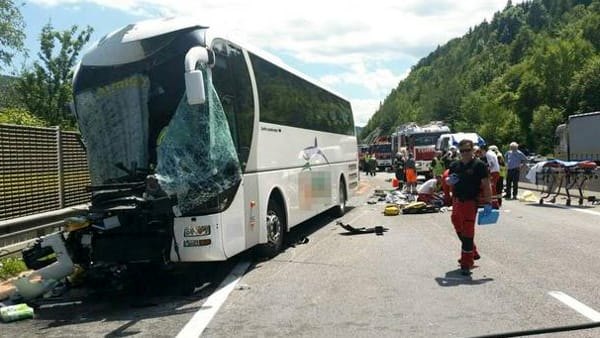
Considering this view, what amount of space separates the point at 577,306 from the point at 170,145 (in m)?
4.81

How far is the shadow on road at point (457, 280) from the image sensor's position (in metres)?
8.12

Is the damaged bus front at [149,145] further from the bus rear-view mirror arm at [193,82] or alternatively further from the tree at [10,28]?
the tree at [10,28]

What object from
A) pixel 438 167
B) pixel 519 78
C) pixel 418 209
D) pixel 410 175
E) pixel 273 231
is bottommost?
pixel 418 209

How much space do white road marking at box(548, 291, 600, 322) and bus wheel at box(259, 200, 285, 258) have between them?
4.40 metres

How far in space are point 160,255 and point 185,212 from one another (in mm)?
582

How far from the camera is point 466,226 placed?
891cm

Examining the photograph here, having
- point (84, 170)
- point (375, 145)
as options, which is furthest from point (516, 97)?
point (84, 170)

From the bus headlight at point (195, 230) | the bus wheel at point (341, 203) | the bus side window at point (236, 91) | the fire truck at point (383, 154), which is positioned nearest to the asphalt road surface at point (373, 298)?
the bus headlight at point (195, 230)

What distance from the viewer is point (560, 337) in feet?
18.7

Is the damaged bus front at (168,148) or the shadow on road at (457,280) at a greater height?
the damaged bus front at (168,148)

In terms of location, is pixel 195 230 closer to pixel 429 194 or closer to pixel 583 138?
pixel 429 194

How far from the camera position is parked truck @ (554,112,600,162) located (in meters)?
26.9

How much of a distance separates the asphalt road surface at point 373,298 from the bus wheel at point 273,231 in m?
0.21

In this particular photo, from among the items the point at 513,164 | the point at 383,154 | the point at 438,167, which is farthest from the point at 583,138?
the point at 383,154
